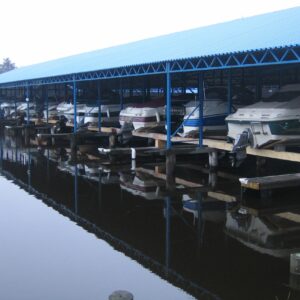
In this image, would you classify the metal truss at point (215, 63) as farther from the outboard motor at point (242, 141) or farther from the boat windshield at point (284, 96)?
the outboard motor at point (242, 141)

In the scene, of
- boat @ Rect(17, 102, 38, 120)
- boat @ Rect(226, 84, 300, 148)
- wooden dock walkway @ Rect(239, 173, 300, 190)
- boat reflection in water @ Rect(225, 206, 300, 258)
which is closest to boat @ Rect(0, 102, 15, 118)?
boat @ Rect(17, 102, 38, 120)

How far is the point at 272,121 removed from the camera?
12.5 meters

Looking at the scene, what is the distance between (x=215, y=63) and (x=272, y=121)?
2.48 m

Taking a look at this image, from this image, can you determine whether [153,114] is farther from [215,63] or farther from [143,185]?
[143,185]

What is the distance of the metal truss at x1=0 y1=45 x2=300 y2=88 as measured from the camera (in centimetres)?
1091

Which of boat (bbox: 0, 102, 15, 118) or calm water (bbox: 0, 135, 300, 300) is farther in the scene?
boat (bbox: 0, 102, 15, 118)

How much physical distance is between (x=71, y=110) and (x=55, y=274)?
761 inches

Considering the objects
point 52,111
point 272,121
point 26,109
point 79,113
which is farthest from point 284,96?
point 26,109

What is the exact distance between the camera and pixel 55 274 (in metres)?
7.14

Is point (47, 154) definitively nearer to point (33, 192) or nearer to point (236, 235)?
point (33, 192)

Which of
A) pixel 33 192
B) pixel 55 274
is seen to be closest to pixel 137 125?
pixel 33 192

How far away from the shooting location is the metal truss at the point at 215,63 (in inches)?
429

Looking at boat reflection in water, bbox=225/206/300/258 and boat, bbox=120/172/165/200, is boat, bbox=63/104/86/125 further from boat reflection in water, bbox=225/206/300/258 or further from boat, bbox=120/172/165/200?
boat reflection in water, bbox=225/206/300/258

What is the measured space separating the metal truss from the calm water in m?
3.35
